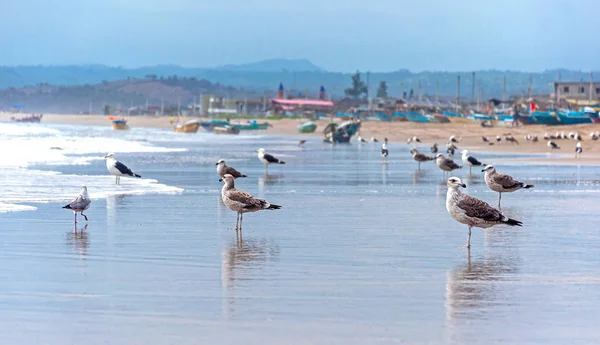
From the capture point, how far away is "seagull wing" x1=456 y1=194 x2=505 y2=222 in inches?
484

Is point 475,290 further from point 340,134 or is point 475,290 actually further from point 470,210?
point 340,134

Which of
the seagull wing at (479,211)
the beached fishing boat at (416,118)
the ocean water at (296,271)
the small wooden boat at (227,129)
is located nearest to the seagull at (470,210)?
the seagull wing at (479,211)

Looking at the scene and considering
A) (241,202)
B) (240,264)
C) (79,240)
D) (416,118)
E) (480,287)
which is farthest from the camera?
(416,118)

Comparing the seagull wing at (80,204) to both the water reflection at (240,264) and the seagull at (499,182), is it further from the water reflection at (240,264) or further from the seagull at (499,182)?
the seagull at (499,182)

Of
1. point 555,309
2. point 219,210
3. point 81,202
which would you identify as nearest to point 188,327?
point 555,309

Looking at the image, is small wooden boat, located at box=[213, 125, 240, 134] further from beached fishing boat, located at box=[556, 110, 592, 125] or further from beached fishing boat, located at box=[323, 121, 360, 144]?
beached fishing boat, located at box=[323, 121, 360, 144]

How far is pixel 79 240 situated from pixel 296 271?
356 centimetres

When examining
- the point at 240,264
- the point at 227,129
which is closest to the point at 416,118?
the point at 227,129

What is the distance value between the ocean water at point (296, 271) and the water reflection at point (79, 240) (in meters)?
0.02

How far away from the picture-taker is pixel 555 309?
28.4 ft

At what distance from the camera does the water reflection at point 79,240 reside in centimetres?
1208

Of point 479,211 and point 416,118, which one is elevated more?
point 479,211

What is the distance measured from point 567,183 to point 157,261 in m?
14.9

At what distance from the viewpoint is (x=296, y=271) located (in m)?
10.6
